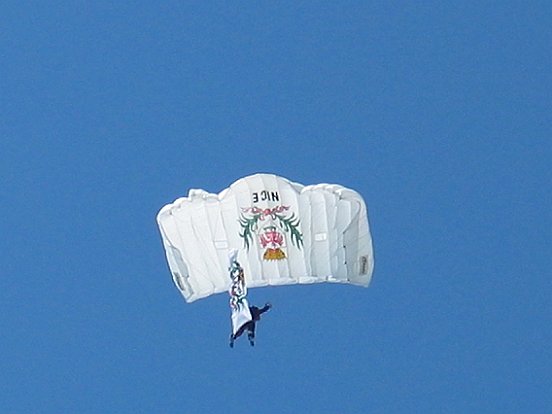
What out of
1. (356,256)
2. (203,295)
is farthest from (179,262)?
(356,256)

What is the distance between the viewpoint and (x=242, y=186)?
147 ft

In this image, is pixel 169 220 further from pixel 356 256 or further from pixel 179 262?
pixel 356 256

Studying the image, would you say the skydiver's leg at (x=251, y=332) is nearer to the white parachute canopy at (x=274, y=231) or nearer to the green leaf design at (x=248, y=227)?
the white parachute canopy at (x=274, y=231)

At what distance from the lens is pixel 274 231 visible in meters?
45.3

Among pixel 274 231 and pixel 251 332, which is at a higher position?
pixel 274 231

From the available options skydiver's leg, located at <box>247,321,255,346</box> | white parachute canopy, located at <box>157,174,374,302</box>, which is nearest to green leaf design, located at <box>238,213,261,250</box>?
white parachute canopy, located at <box>157,174,374,302</box>

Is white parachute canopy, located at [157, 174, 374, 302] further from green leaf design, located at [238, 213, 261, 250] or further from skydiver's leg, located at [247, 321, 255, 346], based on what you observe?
skydiver's leg, located at [247, 321, 255, 346]

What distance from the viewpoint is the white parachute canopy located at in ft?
147

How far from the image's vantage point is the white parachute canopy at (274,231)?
147ft

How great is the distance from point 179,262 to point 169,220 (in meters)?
1.02

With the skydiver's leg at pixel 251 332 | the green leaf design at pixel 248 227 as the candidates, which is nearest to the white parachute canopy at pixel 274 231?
the green leaf design at pixel 248 227

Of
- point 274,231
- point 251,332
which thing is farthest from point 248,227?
point 251,332

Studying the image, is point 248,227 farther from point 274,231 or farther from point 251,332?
point 251,332

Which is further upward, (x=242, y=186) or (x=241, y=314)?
(x=242, y=186)
